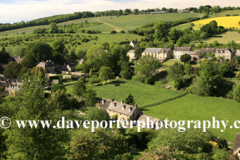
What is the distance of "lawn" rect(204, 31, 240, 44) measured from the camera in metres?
80.7

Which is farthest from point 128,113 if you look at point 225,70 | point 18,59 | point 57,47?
point 18,59

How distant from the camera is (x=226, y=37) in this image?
8438 cm

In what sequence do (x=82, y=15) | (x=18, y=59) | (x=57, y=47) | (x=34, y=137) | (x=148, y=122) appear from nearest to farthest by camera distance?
(x=34, y=137)
(x=148, y=122)
(x=18, y=59)
(x=57, y=47)
(x=82, y=15)

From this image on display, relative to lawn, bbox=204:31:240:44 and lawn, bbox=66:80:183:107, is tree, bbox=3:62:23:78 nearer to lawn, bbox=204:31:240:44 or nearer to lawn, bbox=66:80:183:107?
lawn, bbox=66:80:183:107

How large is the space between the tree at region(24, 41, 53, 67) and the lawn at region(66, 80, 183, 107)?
32.0m

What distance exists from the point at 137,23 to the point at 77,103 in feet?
339

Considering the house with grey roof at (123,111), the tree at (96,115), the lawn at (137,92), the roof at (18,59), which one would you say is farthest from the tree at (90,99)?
the roof at (18,59)

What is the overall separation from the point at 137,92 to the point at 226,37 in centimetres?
5352

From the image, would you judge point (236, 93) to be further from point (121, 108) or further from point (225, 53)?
point (225, 53)

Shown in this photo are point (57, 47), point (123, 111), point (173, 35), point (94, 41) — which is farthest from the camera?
point (94, 41)

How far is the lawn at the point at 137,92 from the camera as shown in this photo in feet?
154

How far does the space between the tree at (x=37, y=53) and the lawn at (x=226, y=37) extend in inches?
2449

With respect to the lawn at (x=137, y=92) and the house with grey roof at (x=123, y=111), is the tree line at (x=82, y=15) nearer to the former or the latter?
the lawn at (x=137, y=92)

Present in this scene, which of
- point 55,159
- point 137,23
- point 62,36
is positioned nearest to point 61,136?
point 55,159
